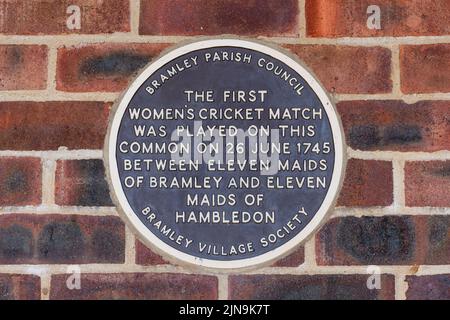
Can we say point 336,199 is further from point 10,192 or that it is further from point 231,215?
point 10,192

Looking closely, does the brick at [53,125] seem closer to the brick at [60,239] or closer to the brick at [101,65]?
the brick at [101,65]

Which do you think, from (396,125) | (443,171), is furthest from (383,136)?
(443,171)

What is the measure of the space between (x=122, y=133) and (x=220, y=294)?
0.38 metres

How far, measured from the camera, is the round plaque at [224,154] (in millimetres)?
1684

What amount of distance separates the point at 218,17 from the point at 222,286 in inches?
21.5

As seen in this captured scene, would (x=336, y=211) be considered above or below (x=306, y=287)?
above

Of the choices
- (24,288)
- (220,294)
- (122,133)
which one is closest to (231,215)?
(220,294)

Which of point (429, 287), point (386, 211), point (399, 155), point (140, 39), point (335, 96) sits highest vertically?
point (140, 39)

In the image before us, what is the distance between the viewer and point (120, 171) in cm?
170

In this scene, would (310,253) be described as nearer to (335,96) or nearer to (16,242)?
(335,96)

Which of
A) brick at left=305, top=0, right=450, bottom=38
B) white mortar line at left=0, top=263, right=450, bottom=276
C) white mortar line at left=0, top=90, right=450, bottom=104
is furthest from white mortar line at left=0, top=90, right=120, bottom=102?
brick at left=305, top=0, right=450, bottom=38

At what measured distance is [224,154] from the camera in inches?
67.1

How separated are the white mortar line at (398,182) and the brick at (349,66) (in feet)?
0.50

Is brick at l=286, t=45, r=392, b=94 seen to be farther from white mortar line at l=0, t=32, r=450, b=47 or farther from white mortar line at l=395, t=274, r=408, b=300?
white mortar line at l=395, t=274, r=408, b=300
